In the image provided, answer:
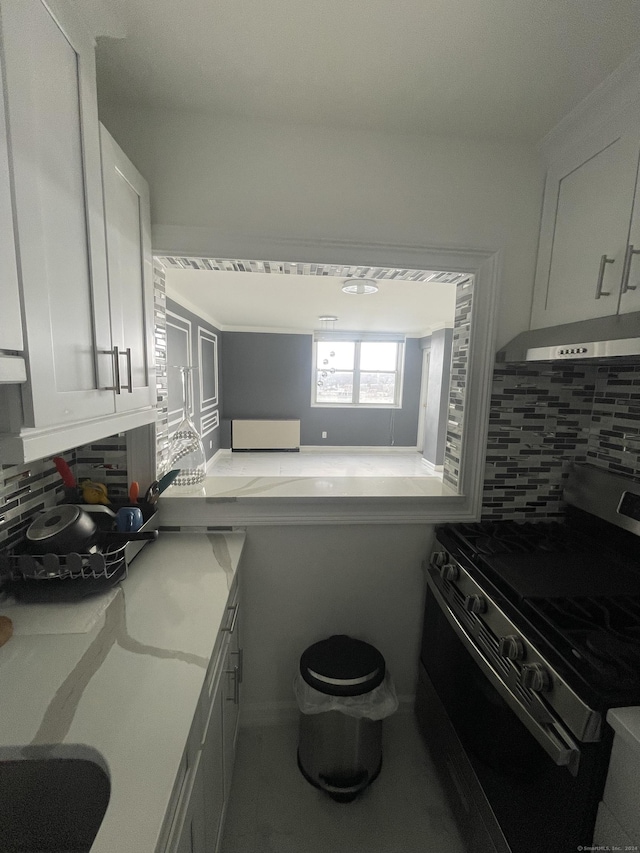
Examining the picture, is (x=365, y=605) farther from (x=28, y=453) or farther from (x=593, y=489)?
(x=28, y=453)

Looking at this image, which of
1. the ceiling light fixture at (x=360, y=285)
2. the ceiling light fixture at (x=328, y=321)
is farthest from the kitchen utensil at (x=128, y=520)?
the ceiling light fixture at (x=328, y=321)

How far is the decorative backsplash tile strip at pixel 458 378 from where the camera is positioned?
1.51m

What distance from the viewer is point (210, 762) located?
941 millimetres

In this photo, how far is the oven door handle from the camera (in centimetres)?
74

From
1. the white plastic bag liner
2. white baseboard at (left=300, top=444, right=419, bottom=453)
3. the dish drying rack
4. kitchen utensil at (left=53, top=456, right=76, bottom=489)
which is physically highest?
kitchen utensil at (left=53, top=456, right=76, bottom=489)

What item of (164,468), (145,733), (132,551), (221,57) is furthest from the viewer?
(164,468)

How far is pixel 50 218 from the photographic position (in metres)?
0.73

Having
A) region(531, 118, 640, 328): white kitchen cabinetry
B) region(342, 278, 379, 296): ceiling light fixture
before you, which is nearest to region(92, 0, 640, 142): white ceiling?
region(531, 118, 640, 328): white kitchen cabinetry

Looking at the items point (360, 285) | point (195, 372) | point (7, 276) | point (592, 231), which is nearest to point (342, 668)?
point (7, 276)

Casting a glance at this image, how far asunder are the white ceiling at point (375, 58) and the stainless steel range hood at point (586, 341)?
72cm

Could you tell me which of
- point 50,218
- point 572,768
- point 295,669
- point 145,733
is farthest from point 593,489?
point 50,218

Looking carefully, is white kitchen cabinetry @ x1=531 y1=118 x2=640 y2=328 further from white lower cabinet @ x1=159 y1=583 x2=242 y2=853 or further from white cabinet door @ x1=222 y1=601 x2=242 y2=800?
white cabinet door @ x1=222 y1=601 x2=242 y2=800

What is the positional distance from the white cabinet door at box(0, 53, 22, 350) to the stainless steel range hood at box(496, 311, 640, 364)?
50.5 inches

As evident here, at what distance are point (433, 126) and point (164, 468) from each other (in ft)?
5.55
